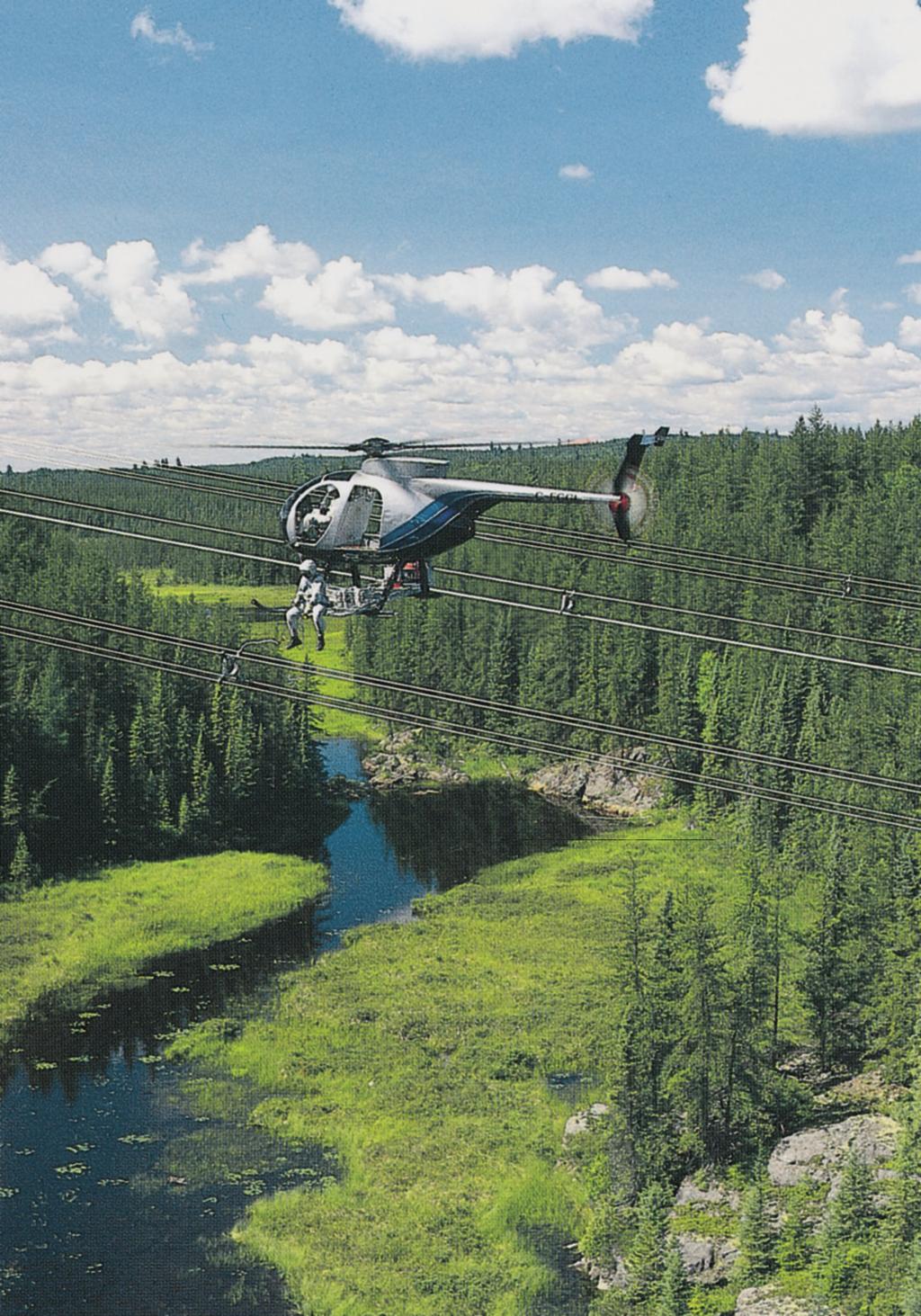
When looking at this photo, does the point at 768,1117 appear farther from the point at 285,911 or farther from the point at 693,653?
the point at 693,653

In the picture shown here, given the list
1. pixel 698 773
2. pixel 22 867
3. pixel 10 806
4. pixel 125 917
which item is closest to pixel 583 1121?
pixel 125 917

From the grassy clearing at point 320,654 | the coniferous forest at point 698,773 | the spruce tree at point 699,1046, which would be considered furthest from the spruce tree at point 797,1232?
the grassy clearing at point 320,654

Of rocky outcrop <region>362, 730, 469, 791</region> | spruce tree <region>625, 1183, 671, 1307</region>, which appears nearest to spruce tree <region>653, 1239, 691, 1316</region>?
spruce tree <region>625, 1183, 671, 1307</region>

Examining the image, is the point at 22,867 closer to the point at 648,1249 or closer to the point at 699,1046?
the point at 699,1046

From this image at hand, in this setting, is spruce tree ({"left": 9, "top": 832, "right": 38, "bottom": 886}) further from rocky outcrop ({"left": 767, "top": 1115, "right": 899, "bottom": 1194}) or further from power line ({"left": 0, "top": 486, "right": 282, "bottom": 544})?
rocky outcrop ({"left": 767, "top": 1115, "right": 899, "bottom": 1194})

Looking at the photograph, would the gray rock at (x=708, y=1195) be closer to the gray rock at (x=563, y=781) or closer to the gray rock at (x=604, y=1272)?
the gray rock at (x=604, y=1272)
